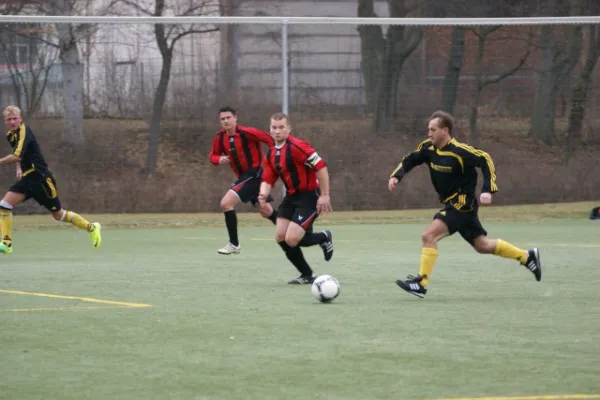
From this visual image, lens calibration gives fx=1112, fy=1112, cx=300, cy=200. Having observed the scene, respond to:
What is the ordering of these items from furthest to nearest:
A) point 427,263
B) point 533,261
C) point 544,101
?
point 544,101
point 533,261
point 427,263

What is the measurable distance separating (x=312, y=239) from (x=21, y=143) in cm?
507

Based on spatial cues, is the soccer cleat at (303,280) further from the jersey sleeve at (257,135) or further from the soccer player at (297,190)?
the jersey sleeve at (257,135)

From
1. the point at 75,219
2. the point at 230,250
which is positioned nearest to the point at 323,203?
the point at 230,250

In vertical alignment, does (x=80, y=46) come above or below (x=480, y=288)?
above

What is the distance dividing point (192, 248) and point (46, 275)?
3.89m

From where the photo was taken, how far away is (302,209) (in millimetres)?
11000

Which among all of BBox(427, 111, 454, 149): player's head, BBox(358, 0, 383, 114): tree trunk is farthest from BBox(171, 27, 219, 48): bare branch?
BBox(427, 111, 454, 149): player's head

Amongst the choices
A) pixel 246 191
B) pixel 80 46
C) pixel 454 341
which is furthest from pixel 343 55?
pixel 454 341

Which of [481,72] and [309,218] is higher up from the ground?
[481,72]

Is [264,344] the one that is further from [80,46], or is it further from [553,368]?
[80,46]

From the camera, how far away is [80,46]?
2095cm

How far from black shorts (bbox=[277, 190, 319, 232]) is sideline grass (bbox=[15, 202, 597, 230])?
28.7 ft

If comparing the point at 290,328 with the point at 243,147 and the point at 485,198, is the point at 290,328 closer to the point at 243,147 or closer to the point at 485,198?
the point at 485,198

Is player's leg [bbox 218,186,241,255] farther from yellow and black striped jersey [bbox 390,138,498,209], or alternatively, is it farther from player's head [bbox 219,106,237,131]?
yellow and black striped jersey [bbox 390,138,498,209]
